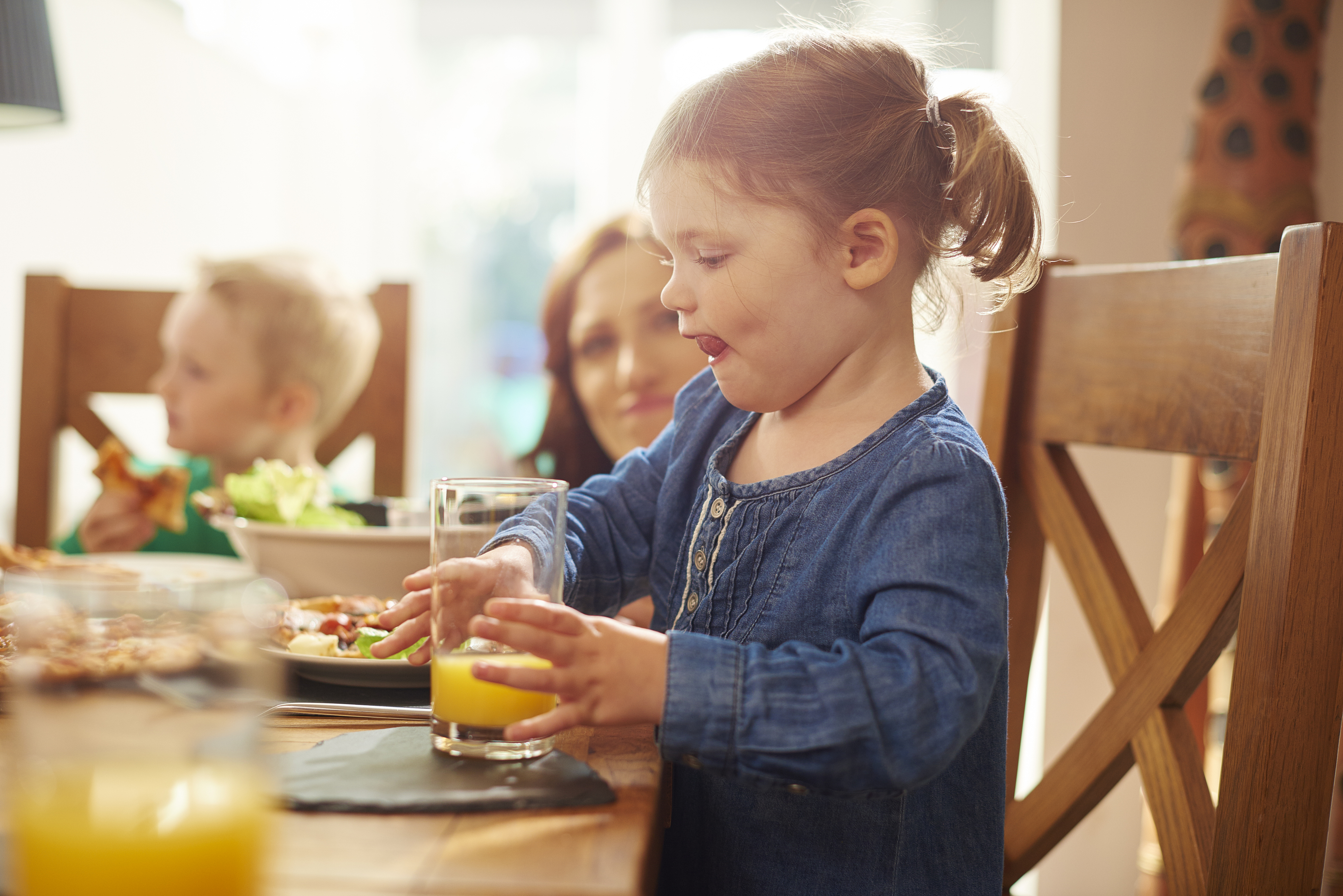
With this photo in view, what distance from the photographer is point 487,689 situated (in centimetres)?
53

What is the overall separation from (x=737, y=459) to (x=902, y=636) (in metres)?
0.31

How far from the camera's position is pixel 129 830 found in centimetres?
33

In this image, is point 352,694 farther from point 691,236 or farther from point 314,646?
point 691,236

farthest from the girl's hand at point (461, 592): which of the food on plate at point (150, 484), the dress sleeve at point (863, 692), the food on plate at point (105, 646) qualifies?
the food on plate at point (150, 484)

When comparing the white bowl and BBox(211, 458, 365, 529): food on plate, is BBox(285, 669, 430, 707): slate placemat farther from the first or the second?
BBox(211, 458, 365, 529): food on plate

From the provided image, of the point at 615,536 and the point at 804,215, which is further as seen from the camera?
the point at 615,536

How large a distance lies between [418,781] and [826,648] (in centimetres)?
27

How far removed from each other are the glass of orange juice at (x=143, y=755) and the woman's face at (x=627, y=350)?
1.08 m

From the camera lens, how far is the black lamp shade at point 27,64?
4.19 ft

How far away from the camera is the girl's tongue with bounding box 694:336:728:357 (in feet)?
2.41

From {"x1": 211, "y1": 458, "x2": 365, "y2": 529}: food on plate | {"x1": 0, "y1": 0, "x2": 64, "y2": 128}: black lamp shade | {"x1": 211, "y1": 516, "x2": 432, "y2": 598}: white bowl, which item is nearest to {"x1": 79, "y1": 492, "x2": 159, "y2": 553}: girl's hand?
{"x1": 211, "y1": 458, "x2": 365, "y2": 529}: food on plate

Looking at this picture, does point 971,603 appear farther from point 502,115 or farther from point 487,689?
point 502,115

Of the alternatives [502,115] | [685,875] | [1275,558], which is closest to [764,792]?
[685,875]

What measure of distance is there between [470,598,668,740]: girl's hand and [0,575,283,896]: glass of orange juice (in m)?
0.16
